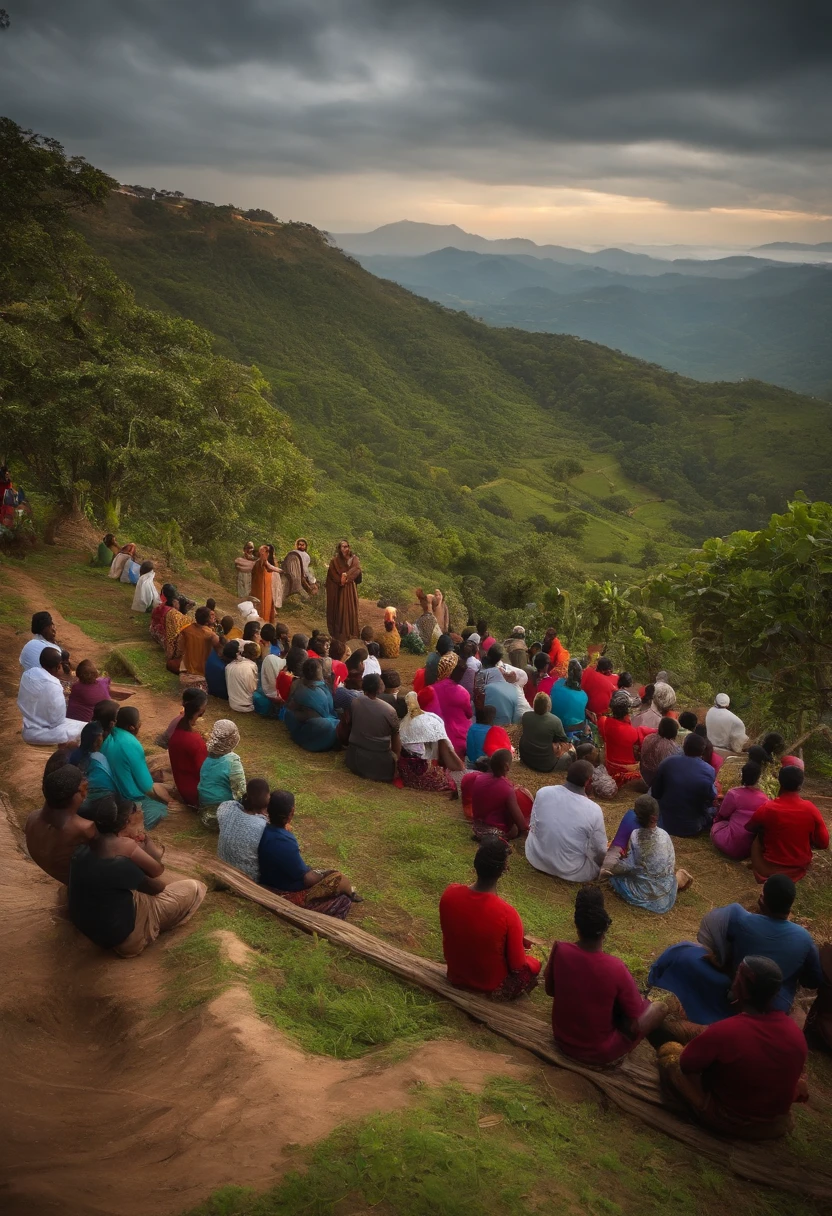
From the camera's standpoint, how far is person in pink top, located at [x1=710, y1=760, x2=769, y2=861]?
634 cm

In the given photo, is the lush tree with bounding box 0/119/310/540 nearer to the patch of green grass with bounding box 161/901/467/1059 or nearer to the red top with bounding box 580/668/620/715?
the red top with bounding box 580/668/620/715

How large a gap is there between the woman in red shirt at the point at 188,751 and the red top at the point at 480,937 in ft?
8.69

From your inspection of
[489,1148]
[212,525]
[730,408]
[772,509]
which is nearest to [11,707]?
[489,1148]

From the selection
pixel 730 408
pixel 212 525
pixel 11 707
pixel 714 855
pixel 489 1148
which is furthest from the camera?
pixel 730 408

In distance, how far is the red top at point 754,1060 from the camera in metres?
3.47

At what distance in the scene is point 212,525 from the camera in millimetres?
16906

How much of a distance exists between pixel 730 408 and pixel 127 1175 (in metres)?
96.7

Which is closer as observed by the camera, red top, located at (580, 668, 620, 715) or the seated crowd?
the seated crowd

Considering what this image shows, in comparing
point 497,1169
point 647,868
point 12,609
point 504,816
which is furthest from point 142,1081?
point 12,609

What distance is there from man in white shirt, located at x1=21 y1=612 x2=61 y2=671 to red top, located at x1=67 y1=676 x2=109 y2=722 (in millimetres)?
430

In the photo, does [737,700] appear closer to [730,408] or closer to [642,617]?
[642,617]

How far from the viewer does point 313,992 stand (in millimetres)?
4309

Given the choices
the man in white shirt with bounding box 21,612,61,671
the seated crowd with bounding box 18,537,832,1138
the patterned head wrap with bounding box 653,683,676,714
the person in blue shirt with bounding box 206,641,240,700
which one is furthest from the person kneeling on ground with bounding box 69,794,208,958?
the patterned head wrap with bounding box 653,683,676,714

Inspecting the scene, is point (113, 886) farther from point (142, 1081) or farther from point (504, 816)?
point (504, 816)
